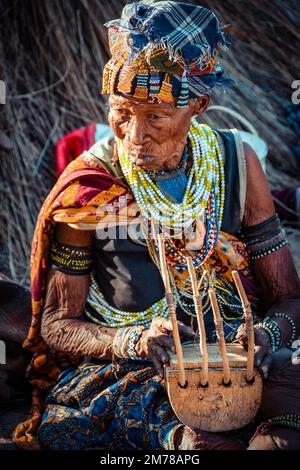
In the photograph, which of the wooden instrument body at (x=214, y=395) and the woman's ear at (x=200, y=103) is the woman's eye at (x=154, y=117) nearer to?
the woman's ear at (x=200, y=103)

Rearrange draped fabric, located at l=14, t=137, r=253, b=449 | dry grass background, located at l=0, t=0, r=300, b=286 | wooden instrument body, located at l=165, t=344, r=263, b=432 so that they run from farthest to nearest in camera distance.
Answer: dry grass background, located at l=0, t=0, r=300, b=286 < draped fabric, located at l=14, t=137, r=253, b=449 < wooden instrument body, located at l=165, t=344, r=263, b=432

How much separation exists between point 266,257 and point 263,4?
2.62m

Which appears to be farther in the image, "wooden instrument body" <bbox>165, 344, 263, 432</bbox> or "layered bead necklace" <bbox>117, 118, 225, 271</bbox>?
"layered bead necklace" <bbox>117, 118, 225, 271</bbox>

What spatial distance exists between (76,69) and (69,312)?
2535 millimetres

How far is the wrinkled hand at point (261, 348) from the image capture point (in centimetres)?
249

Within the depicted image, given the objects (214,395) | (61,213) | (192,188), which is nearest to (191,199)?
(192,188)

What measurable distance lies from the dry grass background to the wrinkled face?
2.23m

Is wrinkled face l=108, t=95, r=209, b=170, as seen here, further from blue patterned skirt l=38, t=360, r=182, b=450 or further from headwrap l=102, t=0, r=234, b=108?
blue patterned skirt l=38, t=360, r=182, b=450

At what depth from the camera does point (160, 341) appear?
248cm

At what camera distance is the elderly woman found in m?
2.62

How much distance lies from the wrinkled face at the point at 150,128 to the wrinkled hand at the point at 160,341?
56 centimetres

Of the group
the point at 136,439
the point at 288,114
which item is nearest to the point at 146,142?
the point at 136,439

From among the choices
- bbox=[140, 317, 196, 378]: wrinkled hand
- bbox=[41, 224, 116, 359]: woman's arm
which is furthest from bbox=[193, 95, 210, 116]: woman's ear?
bbox=[140, 317, 196, 378]: wrinkled hand

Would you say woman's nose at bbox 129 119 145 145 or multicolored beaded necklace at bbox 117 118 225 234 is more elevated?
woman's nose at bbox 129 119 145 145
